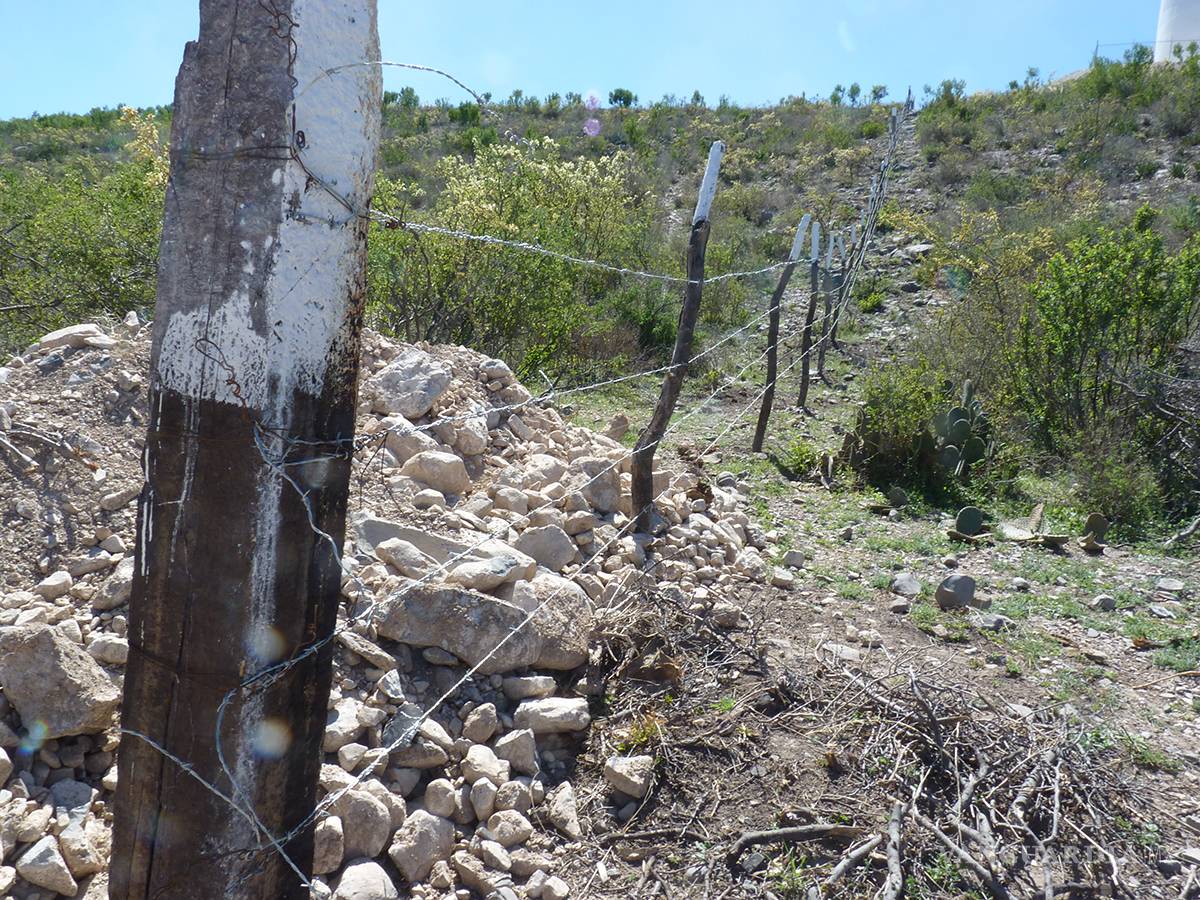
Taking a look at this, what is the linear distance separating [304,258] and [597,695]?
255 cm

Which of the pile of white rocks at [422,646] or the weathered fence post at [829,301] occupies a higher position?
the weathered fence post at [829,301]

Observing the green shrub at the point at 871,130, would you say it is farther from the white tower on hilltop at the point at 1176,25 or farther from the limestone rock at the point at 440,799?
the limestone rock at the point at 440,799

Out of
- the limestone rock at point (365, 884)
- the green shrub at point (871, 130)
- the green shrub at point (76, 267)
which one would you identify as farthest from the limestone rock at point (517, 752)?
the green shrub at point (871, 130)

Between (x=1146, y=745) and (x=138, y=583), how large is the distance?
13.5ft

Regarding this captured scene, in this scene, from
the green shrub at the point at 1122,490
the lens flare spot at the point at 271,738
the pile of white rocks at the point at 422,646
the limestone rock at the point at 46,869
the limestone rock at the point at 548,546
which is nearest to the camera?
the lens flare spot at the point at 271,738

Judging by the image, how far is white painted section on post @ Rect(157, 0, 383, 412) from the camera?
5.32ft

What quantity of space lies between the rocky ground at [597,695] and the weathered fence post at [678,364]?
7.3 inches

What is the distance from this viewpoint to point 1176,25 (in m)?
34.3

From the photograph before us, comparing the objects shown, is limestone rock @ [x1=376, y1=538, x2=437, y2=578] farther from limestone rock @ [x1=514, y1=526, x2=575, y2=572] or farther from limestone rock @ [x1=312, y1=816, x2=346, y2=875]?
limestone rock @ [x1=312, y1=816, x2=346, y2=875]

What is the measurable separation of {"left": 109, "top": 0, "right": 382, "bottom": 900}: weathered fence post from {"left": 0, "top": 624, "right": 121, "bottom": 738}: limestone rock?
0.96 metres

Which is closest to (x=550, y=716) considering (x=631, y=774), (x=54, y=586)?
(x=631, y=774)

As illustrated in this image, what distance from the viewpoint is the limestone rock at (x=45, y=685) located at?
266 cm

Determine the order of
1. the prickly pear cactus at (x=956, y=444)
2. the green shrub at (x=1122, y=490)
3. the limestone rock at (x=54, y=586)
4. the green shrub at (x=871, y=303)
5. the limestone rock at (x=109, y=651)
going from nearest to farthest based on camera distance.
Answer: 1. the limestone rock at (x=109, y=651)
2. the limestone rock at (x=54, y=586)
3. the green shrub at (x=1122, y=490)
4. the prickly pear cactus at (x=956, y=444)
5. the green shrub at (x=871, y=303)

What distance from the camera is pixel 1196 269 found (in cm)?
866
